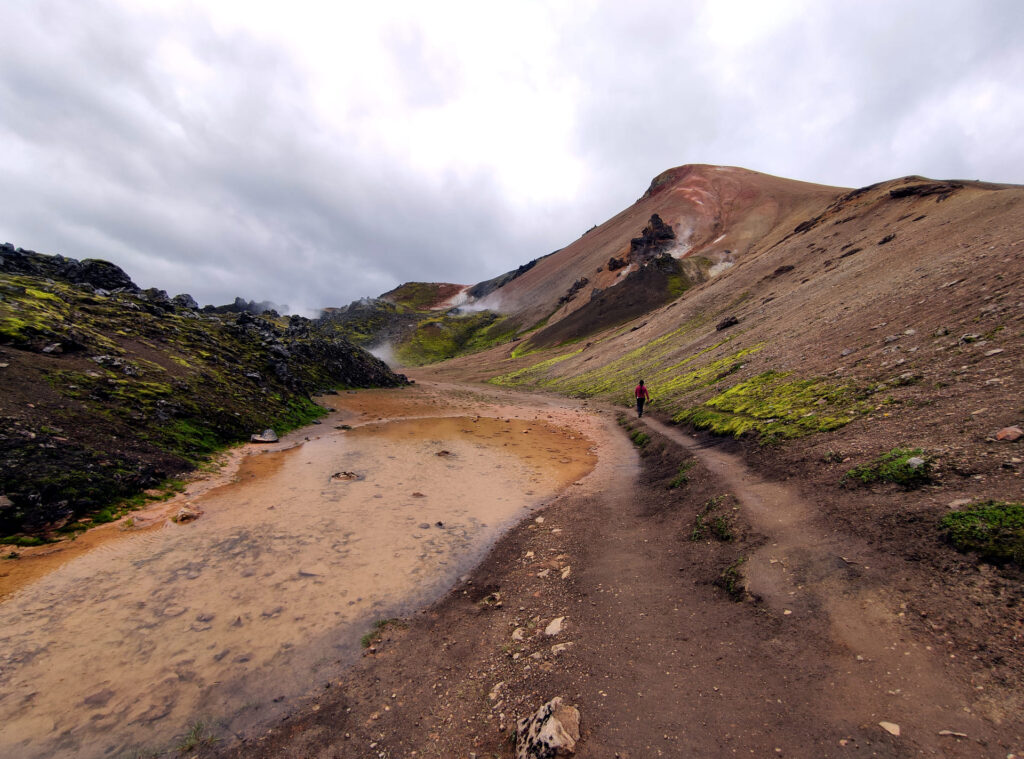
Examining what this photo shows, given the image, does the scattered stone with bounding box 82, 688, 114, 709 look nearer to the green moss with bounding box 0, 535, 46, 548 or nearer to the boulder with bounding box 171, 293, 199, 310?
the green moss with bounding box 0, 535, 46, 548

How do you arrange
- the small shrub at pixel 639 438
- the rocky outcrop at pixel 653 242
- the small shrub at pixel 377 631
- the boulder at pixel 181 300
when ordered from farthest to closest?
1. the rocky outcrop at pixel 653 242
2. the boulder at pixel 181 300
3. the small shrub at pixel 639 438
4. the small shrub at pixel 377 631

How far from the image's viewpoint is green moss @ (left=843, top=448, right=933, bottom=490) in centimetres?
881

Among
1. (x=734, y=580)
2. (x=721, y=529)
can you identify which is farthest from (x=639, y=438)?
(x=734, y=580)

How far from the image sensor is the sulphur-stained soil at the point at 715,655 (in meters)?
4.82

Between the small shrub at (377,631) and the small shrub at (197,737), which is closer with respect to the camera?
the small shrub at (197,737)

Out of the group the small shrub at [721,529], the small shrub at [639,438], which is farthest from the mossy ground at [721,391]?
the small shrub at [721,529]

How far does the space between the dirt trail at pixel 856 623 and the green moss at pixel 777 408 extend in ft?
17.3

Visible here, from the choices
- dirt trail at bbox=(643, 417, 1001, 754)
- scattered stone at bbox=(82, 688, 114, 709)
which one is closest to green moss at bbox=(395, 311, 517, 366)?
dirt trail at bbox=(643, 417, 1001, 754)

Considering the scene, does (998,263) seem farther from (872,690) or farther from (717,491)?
(872,690)

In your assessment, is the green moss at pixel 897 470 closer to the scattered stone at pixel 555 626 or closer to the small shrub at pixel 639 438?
the scattered stone at pixel 555 626

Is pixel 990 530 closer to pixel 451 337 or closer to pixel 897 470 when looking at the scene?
pixel 897 470

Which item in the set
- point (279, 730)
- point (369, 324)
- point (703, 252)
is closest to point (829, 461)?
point (279, 730)

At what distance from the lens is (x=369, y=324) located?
154m

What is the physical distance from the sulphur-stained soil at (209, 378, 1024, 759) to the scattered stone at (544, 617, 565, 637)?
13 cm
